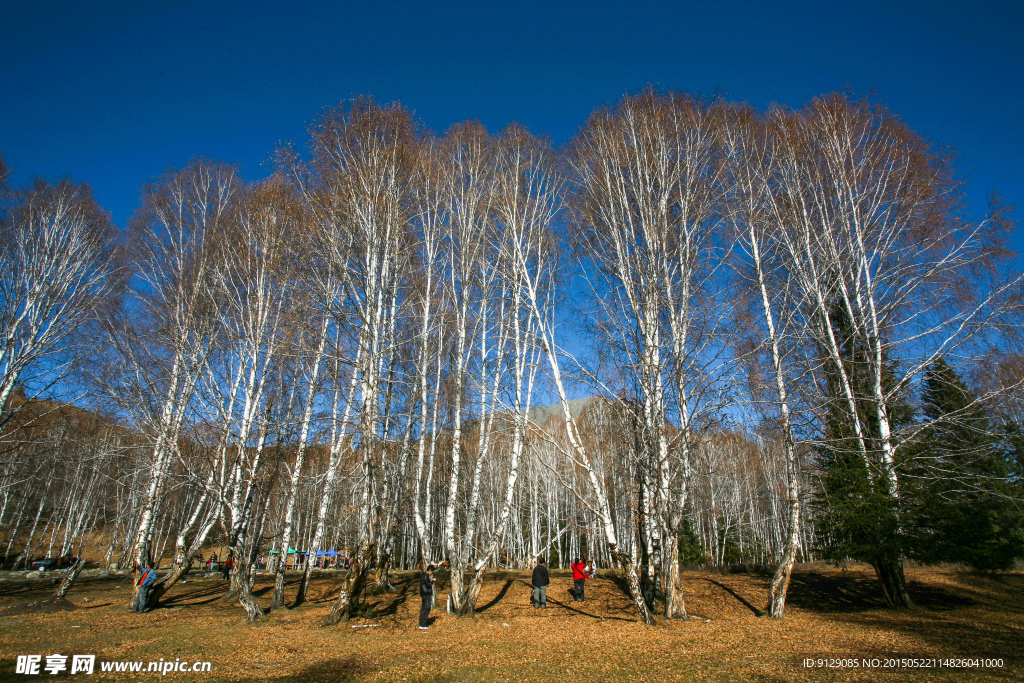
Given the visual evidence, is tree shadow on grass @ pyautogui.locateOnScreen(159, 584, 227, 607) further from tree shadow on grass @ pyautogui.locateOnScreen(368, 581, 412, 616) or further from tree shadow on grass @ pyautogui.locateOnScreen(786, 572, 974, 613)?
tree shadow on grass @ pyautogui.locateOnScreen(786, 572, 974, 613)

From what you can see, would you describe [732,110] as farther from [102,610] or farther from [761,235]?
[102,610]

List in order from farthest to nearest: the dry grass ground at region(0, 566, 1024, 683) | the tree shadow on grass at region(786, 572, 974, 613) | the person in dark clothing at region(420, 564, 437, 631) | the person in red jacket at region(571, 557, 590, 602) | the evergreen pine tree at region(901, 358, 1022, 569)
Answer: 1. the person in red jacket at region(571, 557, 590, 602)
2. the tree shadow on grass at region(786, 572, 974, 613)
3. the evergreen pine tree at region(901, 358, 1022, 569)
4. the person in dark clothing at region(420, 564, 437, 631)
5. the dry grass ground at region(0, 566, 1024, 683)

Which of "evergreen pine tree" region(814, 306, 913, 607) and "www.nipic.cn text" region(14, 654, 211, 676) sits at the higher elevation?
"evergreen pine tree" region(814, 306, 913, 607)

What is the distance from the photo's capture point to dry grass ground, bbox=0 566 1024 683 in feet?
19.6

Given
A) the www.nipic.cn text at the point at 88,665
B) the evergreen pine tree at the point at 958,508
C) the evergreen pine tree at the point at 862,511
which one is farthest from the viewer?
the evergreen pine tree at the point at 862,511

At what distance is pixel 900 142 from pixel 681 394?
11.3 meters

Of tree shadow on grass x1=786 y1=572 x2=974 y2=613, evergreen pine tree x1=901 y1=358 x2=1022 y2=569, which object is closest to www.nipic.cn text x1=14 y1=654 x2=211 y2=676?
tree shadow on grass x1=786 y1=572 x2=974 y2=613

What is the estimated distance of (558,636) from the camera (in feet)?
27.6

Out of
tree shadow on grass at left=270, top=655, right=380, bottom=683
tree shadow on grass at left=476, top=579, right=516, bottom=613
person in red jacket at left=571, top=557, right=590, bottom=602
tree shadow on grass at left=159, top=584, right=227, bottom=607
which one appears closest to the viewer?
tree shadow on grass at left=270, top=655, right=380, bottom=683

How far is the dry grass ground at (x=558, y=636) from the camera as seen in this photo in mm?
5984

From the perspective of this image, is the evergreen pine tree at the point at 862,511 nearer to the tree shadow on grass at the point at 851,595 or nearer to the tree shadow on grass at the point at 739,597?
the tree shadow on grass at the point at 851,595

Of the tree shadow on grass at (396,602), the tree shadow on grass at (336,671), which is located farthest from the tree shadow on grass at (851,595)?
the tree shadow on grass at (336,671)

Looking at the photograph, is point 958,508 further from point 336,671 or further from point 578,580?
point 336,671

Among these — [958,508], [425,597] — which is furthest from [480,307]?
[958,508]
